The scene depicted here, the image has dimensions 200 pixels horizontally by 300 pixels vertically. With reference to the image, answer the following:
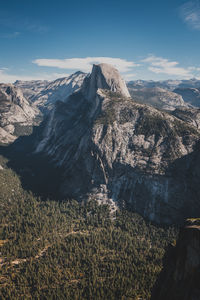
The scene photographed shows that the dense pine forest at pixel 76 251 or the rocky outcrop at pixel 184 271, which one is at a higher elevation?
the rocky outcrop at pixel 184 271

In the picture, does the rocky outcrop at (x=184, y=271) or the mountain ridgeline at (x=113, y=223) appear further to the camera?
the mountain ridgeline at (x=113, y=223)

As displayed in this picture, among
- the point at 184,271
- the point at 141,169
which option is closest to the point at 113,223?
the point at 141,169

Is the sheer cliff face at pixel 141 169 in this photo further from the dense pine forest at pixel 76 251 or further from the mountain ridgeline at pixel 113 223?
the dense pine forest at pixel 76 251

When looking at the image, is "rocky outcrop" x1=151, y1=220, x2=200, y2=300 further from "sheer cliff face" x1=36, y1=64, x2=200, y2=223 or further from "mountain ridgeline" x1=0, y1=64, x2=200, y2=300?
"sheer cliff face" x1=36, y1=64, x2=200, y2=223

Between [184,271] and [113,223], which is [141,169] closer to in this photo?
[113,223]

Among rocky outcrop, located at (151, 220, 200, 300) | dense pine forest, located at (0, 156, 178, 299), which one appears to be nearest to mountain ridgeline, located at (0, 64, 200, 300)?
rocky outcrop, located at (151, 220, 200, 300)

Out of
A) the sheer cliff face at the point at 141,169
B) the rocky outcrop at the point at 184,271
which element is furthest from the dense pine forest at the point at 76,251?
the rocky outcrop at the point at 184,271
